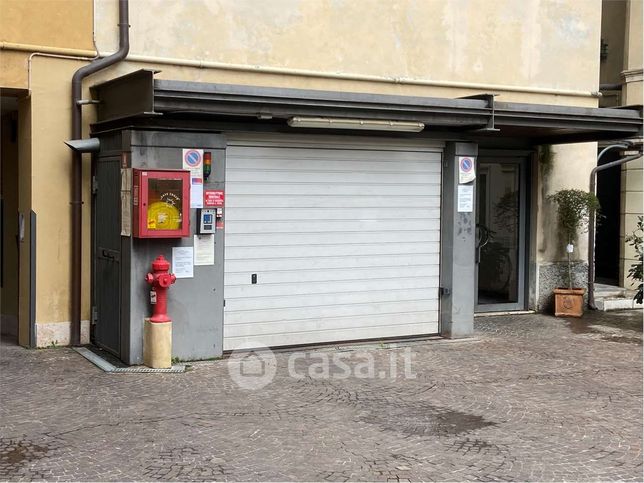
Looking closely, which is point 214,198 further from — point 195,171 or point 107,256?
point 107,256

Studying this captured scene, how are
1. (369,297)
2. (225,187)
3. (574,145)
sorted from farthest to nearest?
(574,145), (369,297), (225,187)

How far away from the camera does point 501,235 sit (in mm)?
12703

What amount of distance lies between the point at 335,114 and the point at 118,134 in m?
2.37

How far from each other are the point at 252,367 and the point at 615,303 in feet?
23.9

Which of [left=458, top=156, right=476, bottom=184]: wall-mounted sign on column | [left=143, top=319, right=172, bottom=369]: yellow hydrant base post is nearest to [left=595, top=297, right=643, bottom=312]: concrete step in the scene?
[left=458, top=156, right=476, bottom=184]: wall-mounted sign on column

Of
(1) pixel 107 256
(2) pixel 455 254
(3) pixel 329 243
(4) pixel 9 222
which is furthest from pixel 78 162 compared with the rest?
(2) pixel 455 254

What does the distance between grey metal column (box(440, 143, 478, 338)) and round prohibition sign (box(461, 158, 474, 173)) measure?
77mm

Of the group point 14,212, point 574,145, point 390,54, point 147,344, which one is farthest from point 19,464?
point 574,145

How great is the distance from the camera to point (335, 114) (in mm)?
8961

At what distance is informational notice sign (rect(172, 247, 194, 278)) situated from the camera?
873 centimetres

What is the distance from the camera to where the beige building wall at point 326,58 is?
9.27 metres

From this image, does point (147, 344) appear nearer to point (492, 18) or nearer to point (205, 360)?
point (205, 360)

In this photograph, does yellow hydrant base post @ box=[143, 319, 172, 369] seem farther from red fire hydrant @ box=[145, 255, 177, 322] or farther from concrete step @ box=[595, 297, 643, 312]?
concrete step @ box=[595, 297, 643, 312]

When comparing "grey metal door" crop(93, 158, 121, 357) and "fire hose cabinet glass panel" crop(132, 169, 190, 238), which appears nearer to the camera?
"fire hose cabinet glass panel" crop(132, 169, 190, 238)
